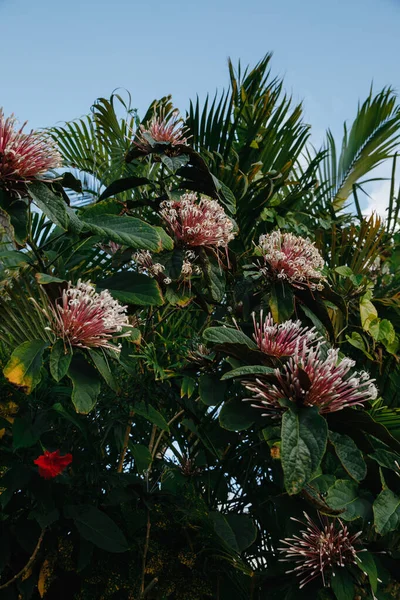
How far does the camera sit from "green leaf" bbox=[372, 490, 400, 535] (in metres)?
1.36

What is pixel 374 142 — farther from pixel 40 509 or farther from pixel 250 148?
pixel 40 509

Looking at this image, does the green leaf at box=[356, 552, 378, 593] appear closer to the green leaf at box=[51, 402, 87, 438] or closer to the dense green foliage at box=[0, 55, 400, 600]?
the dense green foliage at box=[0, 55, 400, 600]

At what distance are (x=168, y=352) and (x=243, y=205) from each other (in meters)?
0.87

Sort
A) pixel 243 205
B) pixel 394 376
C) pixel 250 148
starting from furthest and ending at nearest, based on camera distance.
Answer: pixel 250 148
pixel 243 205
pixel 394 376

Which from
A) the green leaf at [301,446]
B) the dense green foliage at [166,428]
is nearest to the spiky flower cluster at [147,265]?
the dense green foliage at [166,428]

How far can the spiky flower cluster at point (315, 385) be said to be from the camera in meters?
1.30

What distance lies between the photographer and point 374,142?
136 inches

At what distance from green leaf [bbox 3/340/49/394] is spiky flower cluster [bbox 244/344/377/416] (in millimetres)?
421

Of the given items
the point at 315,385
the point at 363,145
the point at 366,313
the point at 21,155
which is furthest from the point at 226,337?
the point at 363,145

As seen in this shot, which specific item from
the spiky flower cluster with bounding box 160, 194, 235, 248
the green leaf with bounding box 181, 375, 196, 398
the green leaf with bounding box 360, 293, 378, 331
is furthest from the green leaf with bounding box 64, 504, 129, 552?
the green leaf with bounding box 360, 293, 378, 331

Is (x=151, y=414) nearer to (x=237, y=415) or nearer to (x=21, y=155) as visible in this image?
(x=237, y=415)

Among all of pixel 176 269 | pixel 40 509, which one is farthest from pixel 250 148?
pixel 40 509

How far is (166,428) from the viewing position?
1616 mm

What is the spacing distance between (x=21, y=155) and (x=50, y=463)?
2.22 feet
